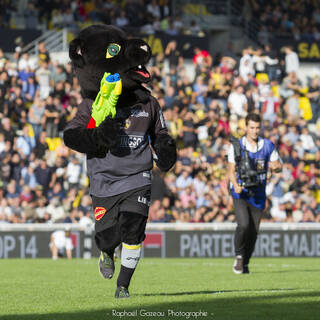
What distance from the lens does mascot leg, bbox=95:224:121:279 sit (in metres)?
8.91

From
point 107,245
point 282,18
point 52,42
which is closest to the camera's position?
point 107,245

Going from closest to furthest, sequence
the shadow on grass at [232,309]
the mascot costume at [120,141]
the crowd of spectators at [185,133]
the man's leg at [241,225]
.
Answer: the shadow on grass at [232,309] < the mascot costume at [120,141] < the man's leg at [241,225] < the crowd of spectators at [185,133]

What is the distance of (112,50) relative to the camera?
8969 mm

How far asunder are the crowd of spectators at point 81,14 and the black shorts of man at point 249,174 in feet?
48.1

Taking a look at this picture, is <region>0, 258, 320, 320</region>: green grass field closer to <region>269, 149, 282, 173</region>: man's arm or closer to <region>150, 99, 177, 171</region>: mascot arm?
<region>150, 99, 177, 171</region>: mascot arm

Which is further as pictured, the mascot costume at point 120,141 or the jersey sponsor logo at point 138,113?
the jersey sponsor logo at point 138,113

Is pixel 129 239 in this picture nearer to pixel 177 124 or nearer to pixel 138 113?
pixel 138 113

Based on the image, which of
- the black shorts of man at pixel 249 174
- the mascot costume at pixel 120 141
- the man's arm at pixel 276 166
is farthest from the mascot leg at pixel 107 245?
the man's arm at pixel 276 166

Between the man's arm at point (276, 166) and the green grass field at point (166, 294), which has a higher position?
the man's arm at point (276, 166)

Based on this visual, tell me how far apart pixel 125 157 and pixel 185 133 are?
15.9m

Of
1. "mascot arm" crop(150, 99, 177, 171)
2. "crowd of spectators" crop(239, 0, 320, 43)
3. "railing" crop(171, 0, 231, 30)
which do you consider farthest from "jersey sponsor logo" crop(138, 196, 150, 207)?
"crowd of spectators" crop(239, 0, 320, 43)

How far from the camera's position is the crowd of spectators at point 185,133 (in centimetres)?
2216

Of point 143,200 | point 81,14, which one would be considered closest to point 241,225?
point 143,200

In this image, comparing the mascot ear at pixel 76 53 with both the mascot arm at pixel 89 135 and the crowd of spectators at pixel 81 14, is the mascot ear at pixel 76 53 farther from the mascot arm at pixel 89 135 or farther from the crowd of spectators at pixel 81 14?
the crowd of spectators at pixel 81 14
